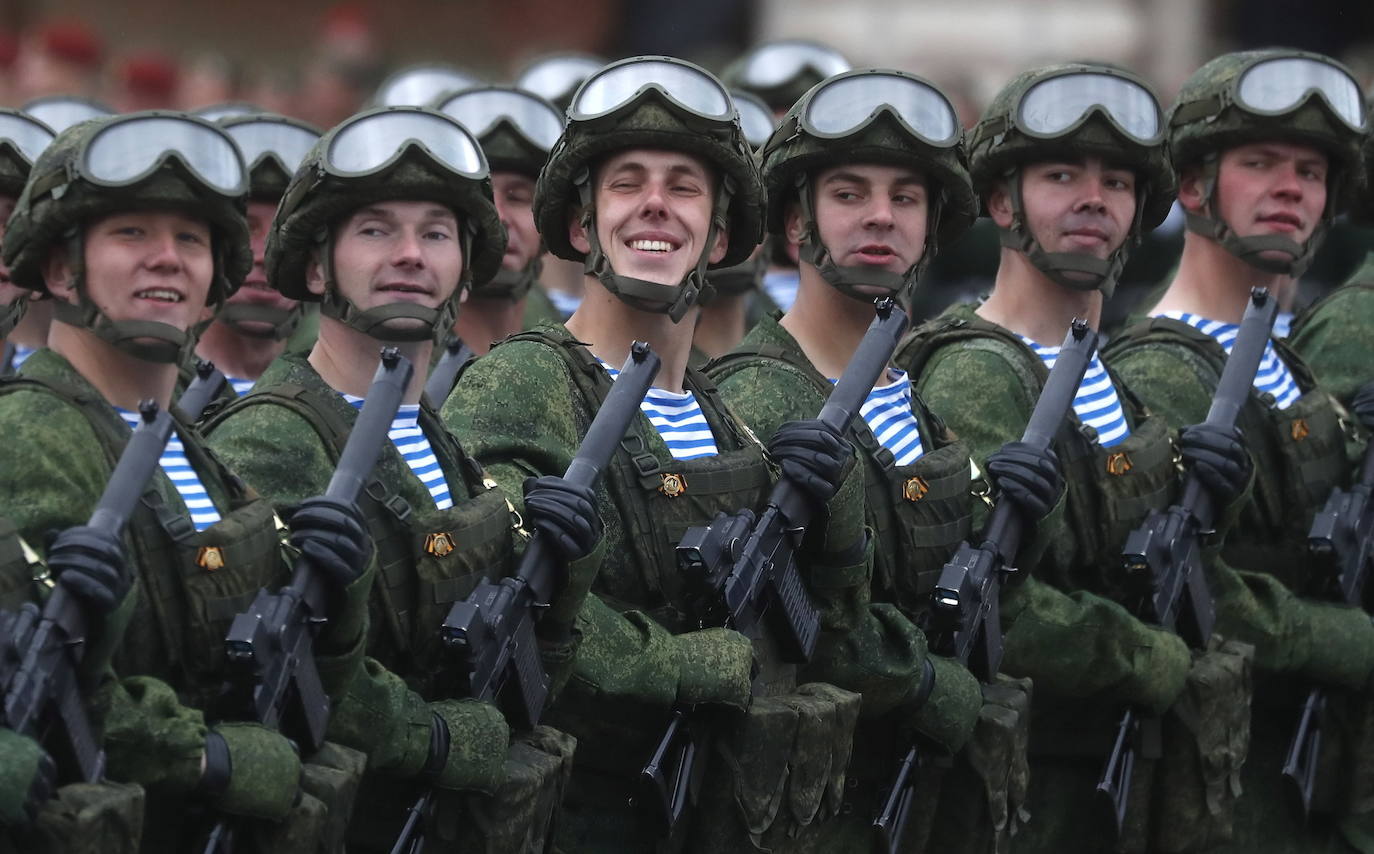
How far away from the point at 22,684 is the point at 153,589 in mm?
707

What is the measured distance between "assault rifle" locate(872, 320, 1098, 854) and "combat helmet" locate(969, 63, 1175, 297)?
24.9 inches

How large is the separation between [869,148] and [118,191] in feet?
8.56

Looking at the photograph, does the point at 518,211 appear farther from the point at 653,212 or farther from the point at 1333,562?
the point at 1333,562

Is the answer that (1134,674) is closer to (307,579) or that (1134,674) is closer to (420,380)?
(420,380)

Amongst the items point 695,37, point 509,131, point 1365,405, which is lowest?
point 1365,405

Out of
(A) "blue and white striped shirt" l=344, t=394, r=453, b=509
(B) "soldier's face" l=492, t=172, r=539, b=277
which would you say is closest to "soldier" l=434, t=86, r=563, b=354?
(B) "soldier's face" l=492, t=172, r=539, b=277

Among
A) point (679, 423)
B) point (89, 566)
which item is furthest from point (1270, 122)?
point (89, 566)

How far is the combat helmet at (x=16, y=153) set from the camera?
33.6ft

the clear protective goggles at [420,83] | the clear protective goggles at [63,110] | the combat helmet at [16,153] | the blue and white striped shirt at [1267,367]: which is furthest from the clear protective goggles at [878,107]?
the clear protective goggles at [420,83]

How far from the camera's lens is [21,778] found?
694 cm

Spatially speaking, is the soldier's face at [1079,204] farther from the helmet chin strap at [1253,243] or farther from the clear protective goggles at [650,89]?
the clear protective goggles at [650,89]

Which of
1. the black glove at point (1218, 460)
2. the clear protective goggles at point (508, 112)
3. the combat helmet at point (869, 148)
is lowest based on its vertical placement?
the black glove at point (1218, 460)

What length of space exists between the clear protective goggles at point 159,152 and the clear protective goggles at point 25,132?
2361mm

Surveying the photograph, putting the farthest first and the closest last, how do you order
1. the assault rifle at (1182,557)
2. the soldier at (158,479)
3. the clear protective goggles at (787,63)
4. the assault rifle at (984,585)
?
1. the clear protective goggles at (787,63)
2. the assault rifle at (1182,557)
3. the assault rifle at (984,585)
4. the soldier at (158,479)
